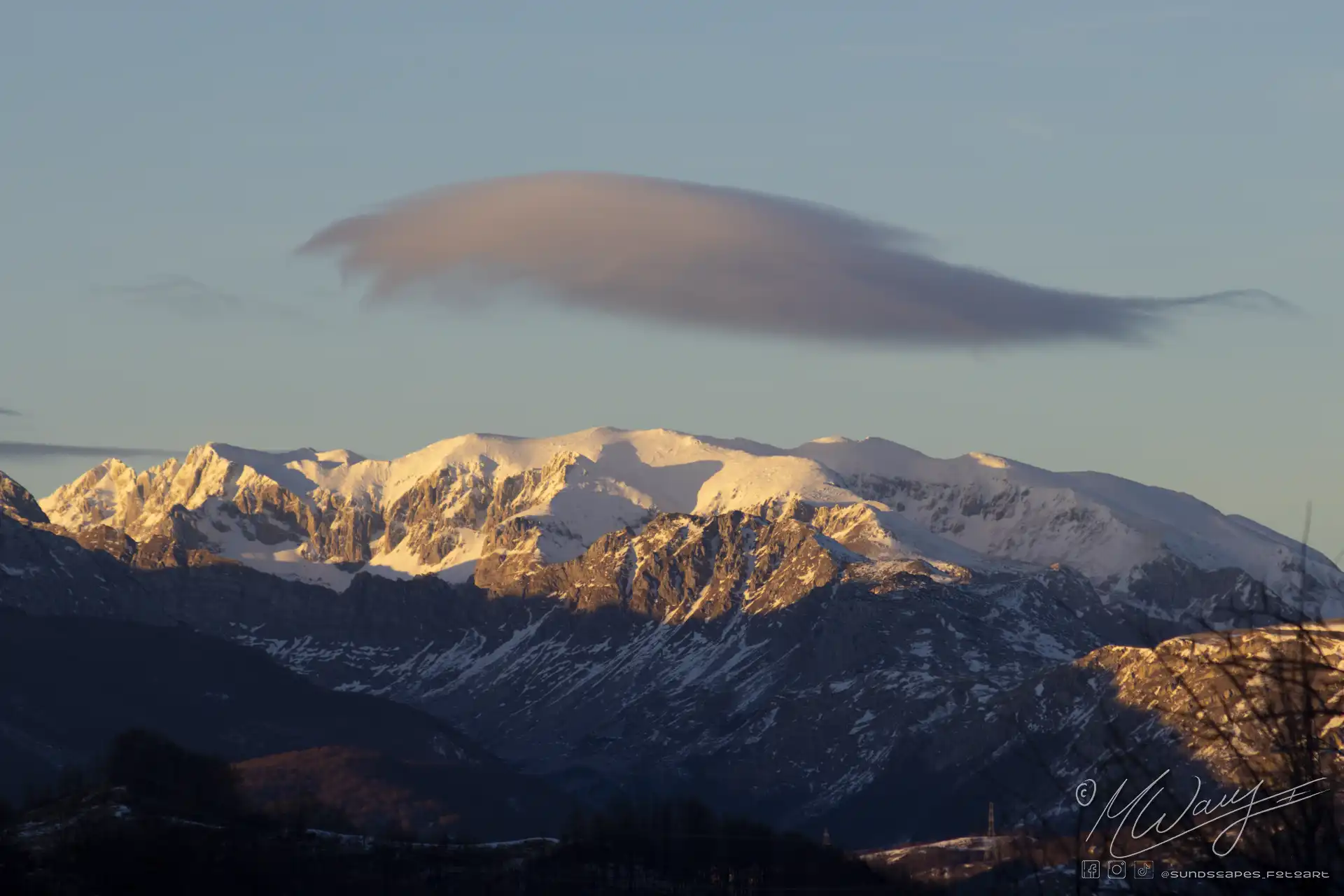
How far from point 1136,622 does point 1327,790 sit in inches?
335

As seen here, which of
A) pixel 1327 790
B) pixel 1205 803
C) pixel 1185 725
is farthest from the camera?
pixel 1205 803

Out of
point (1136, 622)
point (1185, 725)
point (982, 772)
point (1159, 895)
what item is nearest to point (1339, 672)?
point (1159, 895)

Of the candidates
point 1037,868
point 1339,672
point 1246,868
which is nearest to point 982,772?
point 1037,868

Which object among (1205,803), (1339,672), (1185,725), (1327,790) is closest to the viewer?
(1339,672)

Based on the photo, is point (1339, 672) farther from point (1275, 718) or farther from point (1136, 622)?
point (1136, 622)

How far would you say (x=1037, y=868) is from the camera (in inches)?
2190

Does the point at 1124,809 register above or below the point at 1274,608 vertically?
below

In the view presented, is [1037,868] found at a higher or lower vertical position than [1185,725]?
lower

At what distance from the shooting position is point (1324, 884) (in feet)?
142

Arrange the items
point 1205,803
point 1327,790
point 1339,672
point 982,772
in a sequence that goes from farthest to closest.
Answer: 1. point 1205,803
2. point 982,772
3. point 1327,790
4. point 1339,672

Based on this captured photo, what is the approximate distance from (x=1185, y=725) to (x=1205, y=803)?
12962 millimetres

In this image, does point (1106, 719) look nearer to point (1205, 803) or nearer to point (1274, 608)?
point (1274, 608)

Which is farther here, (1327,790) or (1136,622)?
(1136,622)

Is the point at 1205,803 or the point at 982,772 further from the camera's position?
the point at 1205,803
